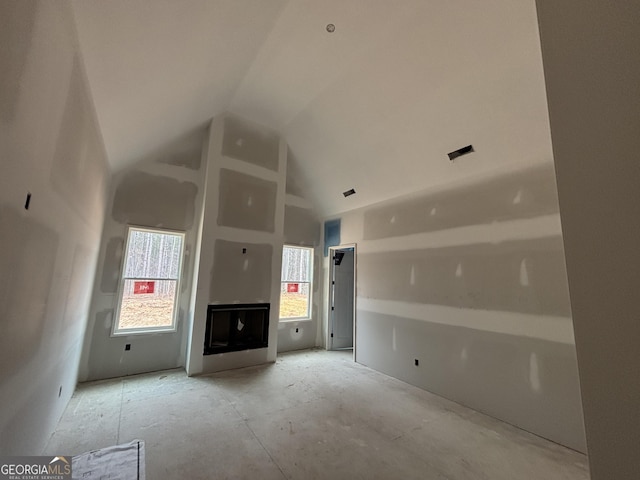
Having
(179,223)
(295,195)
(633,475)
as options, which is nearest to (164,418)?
(179,223)

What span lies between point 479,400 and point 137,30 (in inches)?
196

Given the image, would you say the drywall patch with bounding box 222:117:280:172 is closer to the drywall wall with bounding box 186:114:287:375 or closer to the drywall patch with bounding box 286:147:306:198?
the drywall wall with bounding box 186:114:287:375

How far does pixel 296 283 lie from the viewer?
5.93 metres

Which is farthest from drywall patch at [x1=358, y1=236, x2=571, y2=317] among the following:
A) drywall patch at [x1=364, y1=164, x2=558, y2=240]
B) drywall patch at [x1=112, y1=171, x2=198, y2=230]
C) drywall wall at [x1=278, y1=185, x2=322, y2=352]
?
drywall patch at [x1=112, y1=171, x2=198, y2=230]

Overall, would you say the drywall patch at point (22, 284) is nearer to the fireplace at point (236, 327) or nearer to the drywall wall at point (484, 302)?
the fireplace at point (236, 327)

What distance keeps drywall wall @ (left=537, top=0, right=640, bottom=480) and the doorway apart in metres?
4.90

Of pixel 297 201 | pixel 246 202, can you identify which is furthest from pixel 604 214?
pixel 297 201

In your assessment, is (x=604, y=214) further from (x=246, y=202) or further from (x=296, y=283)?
(x=296, y=283)

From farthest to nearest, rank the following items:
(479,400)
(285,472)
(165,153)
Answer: (165,153)
(479,400)
(285,472)

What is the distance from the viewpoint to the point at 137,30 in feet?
6.46

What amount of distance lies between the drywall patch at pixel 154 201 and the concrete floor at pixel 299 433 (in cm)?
243

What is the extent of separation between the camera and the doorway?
19.1 ft

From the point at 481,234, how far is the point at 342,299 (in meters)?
3.32

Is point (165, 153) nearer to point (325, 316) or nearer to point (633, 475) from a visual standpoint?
point (325, 316)
